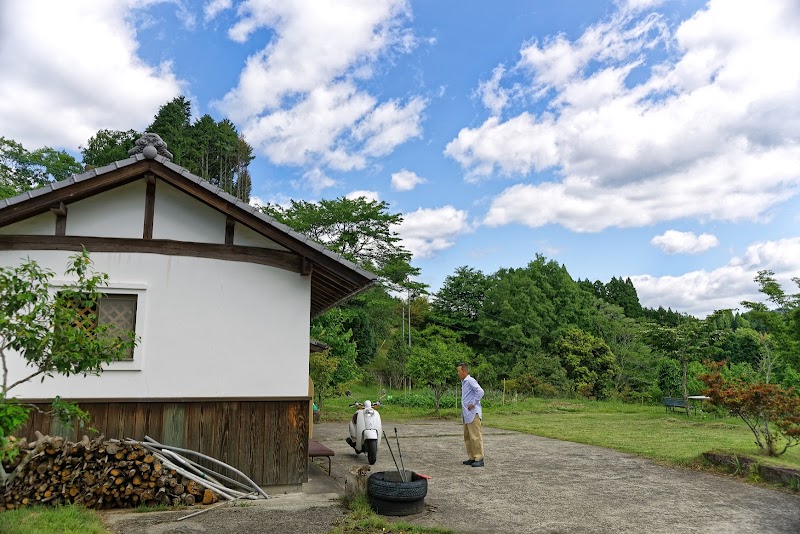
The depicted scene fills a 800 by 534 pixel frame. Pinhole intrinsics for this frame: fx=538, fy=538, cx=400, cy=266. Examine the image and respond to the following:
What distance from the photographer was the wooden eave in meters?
6.33

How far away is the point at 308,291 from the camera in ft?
23.8

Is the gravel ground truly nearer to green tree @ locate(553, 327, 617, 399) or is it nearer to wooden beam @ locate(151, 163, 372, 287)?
wooden beam @ locate(151, 163, 372, 287)

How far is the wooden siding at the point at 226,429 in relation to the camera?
247 inches

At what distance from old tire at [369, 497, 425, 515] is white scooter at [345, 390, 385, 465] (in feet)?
10.8

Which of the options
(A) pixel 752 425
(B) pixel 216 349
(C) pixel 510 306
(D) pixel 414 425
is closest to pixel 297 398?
(B) pixel 216 349

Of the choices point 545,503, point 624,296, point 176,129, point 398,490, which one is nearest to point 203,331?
point 398,490

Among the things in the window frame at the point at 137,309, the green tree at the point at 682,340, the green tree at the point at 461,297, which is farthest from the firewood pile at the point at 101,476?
the green tree at the point at 461,297

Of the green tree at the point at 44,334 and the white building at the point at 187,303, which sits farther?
the white building at the point at 187,303

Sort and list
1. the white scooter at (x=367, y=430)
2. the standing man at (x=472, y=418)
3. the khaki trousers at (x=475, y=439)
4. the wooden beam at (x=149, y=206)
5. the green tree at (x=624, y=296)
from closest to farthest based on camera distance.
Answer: the wooden beam at (x=149, y=206) < the standing man at (x=472, y=418) < the khaki trousers at (x=475, y=439) < the white scooter at (x=367, y=430) < the green tree at (x=624, y=296)

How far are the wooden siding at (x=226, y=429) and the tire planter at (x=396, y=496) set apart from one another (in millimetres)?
1480

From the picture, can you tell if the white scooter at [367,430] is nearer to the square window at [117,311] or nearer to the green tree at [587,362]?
the square window at [117,311]

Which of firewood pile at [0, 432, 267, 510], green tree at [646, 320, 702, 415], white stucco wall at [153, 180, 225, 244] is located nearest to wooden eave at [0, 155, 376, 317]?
white stucco wall at [153, 180, 225, 244]

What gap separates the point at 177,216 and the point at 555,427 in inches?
506

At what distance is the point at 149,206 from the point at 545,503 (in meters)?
6.14
